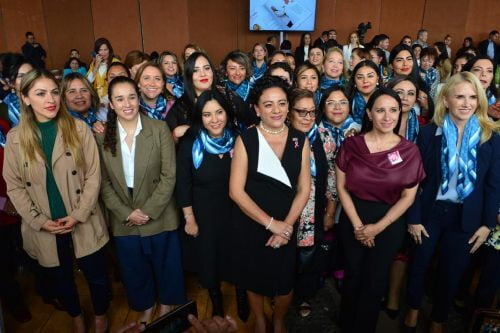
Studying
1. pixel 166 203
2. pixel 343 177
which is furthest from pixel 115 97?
pixel 343 177

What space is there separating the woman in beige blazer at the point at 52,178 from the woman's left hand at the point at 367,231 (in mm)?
1629

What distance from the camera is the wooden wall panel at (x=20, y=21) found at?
947cm

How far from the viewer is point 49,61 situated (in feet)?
33.4

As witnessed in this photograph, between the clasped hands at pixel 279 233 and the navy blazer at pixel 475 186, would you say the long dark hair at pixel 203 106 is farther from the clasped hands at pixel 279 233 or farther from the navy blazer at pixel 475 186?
the navy blazer at pixel 475 186

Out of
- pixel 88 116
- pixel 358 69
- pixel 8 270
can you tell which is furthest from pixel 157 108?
pixel 358 69

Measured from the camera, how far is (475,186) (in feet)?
7.16

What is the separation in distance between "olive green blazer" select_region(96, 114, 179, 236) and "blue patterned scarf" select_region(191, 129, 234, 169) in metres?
0.20

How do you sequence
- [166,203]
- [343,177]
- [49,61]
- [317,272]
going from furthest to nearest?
[49,61] → [317,272] → [166,203] → [343,177]

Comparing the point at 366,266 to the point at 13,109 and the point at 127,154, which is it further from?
the point at 13,109

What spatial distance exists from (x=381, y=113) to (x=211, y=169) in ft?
3.53

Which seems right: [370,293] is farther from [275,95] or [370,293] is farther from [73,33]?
[73,33]

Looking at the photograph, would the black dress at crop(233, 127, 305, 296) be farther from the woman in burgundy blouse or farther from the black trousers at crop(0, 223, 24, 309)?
the black trousers at crop(0, 223, 24, 309)

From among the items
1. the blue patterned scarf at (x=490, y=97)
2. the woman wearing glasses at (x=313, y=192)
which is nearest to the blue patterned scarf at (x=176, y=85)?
the woman wearing glasses at (x=313, y=192)

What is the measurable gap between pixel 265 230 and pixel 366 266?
0.69 meters
